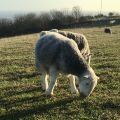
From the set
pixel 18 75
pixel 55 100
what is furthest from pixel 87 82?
pixel 18 75

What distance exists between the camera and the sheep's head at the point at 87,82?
11.5 m

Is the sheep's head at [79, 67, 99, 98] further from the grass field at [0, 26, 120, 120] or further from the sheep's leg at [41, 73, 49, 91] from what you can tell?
the sheep's leg at [41, 73, 49, 91]

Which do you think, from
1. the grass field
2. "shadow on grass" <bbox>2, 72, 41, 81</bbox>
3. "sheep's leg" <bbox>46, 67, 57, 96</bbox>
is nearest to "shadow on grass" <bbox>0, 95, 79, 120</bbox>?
the grass field

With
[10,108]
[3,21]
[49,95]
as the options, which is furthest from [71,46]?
[3,21]

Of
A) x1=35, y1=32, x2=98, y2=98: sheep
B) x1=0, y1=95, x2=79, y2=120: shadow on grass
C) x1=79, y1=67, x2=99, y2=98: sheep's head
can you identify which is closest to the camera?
x1=0, y1=95, x2=79, y2=120: shadow on grass

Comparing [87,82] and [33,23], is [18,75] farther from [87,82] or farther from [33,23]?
[33,23]

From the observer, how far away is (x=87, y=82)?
1156cm

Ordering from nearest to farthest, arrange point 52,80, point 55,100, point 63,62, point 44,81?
point 63,62 < point 55,100 < point 52,80 < point 44,81

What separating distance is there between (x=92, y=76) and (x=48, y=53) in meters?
1.65

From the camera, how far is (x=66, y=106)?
1162 cm

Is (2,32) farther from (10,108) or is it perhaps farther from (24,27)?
(10,108)

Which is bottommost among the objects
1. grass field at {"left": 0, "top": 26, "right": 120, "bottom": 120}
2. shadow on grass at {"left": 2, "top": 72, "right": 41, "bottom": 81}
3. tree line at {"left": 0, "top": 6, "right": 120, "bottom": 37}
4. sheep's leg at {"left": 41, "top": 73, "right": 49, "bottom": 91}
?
tree line at {"left": 0, "top": 6, "right": 120, "bottom": 37}

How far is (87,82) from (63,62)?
0.94m

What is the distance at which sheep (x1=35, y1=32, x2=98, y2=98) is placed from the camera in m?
11.7
